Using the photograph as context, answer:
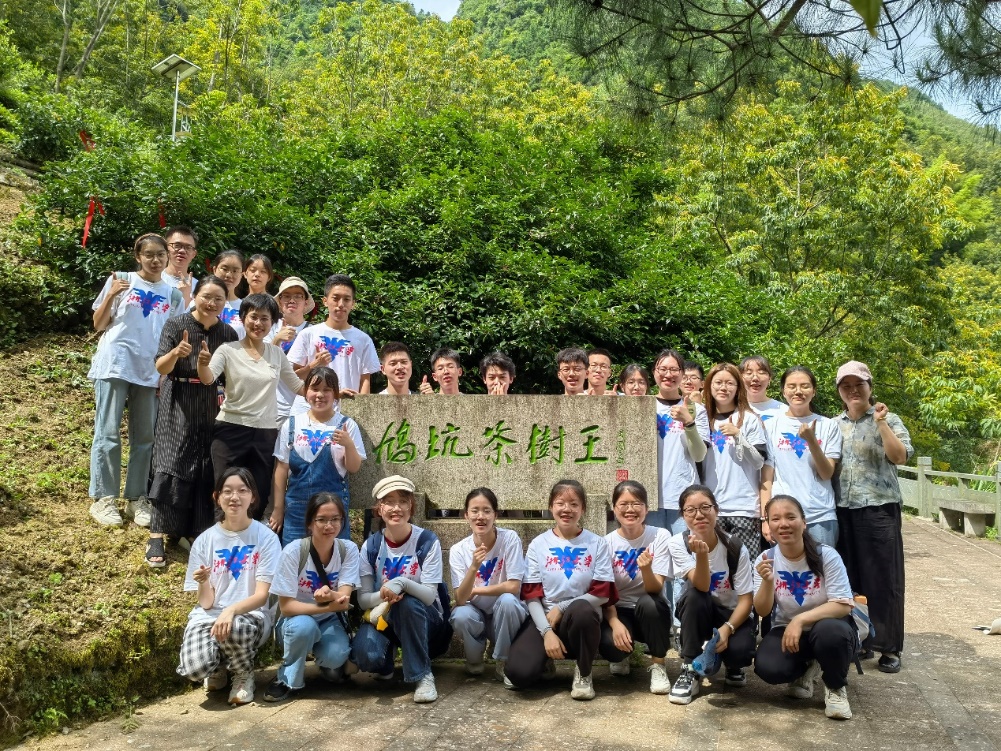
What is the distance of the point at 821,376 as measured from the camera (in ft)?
30.1

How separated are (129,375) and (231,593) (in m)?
1.48

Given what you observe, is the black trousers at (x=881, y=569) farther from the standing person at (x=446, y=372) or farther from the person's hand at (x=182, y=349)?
the person's hand at (x=182, y=349)

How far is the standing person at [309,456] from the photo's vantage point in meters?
4.48

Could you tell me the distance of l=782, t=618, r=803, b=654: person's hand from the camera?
12.4ft

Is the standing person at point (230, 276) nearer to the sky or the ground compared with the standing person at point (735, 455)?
nearer to the sky

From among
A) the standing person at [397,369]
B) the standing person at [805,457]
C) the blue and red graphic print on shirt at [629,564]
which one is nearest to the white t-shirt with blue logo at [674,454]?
the standing person at [805,457]

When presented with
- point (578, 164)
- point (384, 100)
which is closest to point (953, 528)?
point (578, 164)

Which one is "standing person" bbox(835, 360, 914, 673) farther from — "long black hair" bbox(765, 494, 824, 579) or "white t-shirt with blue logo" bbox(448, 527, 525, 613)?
"white t-shirt with blue logo" bbox(448, 527, 525, 613)

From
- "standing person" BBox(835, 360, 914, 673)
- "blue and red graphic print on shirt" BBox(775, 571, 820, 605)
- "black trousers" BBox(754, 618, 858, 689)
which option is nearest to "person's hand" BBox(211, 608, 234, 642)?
"black trousers" BBox(754, 618, 858, 689)

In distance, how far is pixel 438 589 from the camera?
425 centimetres

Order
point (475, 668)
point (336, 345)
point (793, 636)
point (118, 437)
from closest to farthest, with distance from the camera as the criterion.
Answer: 1. point (793, 636)
2. point (475, 668)
3. point (118, 437)
4. point (336, 345)

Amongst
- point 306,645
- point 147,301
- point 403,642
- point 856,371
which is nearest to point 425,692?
point 403,642

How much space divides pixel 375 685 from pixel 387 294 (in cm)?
388

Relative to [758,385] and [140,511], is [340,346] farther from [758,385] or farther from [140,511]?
[758,385]
